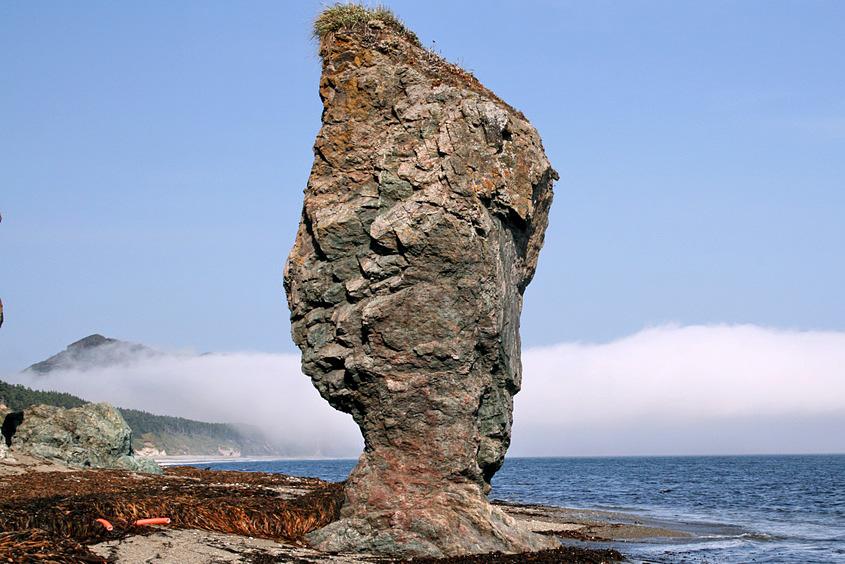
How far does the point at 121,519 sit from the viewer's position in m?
12.0

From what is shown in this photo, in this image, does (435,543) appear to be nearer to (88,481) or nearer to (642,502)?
(88,481)

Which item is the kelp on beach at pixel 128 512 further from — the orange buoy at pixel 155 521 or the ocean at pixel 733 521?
the ocean at pixel 733 521

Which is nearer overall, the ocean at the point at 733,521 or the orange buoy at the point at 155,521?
the orange buoy at the point at 155,521

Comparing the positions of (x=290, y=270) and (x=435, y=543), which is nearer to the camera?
(x=435, y=543)

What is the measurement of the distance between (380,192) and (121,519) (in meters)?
7.10

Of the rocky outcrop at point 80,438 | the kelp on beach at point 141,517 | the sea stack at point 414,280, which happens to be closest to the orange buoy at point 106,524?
the kelp on beach at point 141,517

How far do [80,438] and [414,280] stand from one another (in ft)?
58.8

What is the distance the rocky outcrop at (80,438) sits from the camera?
24.3 meters

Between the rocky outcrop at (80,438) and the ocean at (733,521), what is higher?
the rocky outcrop at (80,438)

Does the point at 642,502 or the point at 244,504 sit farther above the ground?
the point at 244,504

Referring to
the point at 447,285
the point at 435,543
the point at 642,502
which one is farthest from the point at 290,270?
the point at 642,502

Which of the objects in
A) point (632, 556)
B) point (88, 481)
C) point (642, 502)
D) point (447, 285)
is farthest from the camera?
point (642, 502)

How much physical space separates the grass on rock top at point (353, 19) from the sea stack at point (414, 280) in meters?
0.04

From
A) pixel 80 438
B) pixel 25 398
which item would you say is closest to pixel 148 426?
pixel 25 398
